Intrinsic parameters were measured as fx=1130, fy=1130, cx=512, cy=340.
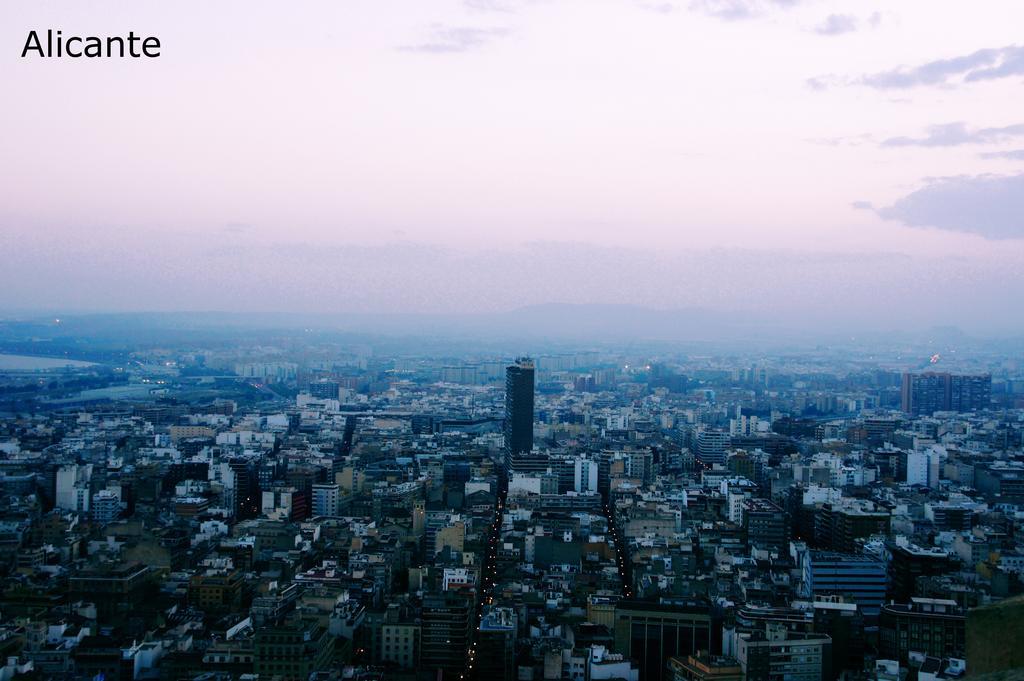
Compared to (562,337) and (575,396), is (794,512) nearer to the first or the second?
(575,396)

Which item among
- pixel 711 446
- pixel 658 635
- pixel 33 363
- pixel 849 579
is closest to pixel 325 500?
pixel 849 579

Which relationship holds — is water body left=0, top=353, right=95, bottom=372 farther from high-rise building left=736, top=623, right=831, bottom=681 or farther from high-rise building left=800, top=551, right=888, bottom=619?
high-rise building left=736, top=623, right=831, bottom=681

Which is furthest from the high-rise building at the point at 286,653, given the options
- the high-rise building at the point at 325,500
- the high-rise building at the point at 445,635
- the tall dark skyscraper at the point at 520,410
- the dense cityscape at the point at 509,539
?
the tall dark skyscraper at the point at 520,410

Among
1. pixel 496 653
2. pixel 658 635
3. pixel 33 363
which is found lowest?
pixel 496 653

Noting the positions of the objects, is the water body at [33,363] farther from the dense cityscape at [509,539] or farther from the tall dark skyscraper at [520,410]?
the tall dark skyscraper at [520,410]

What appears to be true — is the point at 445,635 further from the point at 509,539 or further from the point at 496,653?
the point at 509,539

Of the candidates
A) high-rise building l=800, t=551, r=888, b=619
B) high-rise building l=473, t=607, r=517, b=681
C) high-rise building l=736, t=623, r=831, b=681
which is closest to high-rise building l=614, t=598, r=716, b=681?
high-rise building l=736, t=623, r=831, b=681
